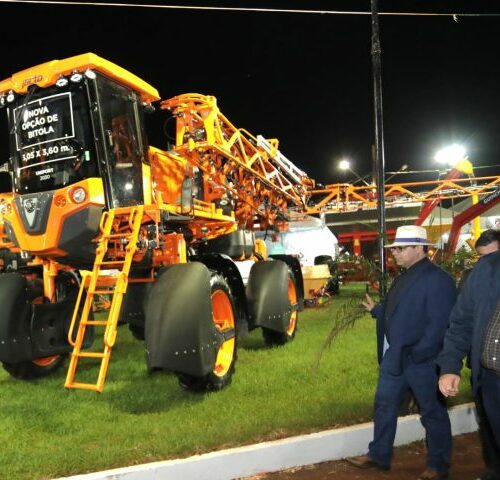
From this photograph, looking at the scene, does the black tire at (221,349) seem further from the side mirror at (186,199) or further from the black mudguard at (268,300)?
the black mudguard at (268,300)

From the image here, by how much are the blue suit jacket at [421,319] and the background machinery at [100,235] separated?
202cm

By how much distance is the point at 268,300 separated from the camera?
7.93m

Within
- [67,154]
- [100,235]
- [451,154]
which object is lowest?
[100,235]

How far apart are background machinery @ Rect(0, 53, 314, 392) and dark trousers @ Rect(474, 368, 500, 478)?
8.80 ft

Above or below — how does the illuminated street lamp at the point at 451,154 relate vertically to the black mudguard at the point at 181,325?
above

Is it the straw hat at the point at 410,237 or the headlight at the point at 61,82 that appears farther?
the headlight at the point at 61,82

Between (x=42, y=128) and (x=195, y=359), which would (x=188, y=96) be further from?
(x=195, y=359)

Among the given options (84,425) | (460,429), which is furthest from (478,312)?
(84,425)

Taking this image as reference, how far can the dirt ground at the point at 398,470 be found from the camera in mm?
4062

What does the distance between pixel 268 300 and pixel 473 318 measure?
189 inches

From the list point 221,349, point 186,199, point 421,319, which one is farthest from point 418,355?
point 186,199

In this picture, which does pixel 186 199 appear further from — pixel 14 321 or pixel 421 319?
pixel 421 319

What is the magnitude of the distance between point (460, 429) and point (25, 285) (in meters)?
4.99

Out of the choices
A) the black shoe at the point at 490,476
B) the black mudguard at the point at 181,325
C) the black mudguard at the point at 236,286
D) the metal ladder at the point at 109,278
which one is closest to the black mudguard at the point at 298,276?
the black mudguard at the point at 236,286
